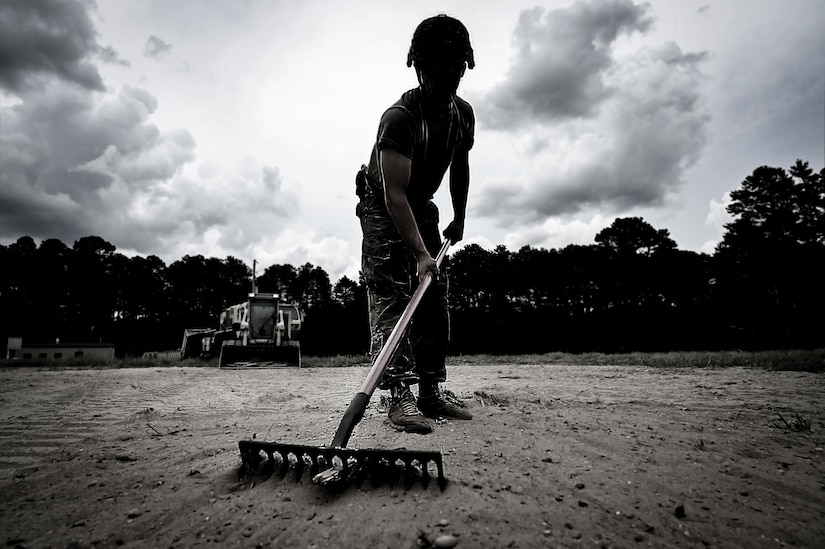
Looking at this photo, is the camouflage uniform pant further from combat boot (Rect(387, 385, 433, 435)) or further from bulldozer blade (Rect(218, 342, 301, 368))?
bulldozer blade (Rect(218, 342, 301, 368))

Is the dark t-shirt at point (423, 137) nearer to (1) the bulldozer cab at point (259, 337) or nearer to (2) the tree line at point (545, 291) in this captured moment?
(1) the bulldozer cab at point (259, 337)

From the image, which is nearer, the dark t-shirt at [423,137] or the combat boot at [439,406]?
the dark t-shirt at [423,137]

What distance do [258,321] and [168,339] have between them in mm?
43292

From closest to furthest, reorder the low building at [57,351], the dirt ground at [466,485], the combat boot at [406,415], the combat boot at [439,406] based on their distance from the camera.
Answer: the dirt ground at [466,485] → the combat boot at [406,415] → the combat boot at [439,406] → the low building at [57,351]

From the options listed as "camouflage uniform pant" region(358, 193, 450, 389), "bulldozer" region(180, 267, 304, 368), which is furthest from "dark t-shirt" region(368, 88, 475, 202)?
"bulldozer" region(180, 267, 304, 368)

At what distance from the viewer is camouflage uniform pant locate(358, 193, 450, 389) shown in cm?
244

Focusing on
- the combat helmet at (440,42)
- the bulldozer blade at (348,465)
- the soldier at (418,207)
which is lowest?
the bulldozer blade at (348,465)

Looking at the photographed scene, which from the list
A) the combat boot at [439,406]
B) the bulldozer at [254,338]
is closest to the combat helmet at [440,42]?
the combat boot at [439,406]

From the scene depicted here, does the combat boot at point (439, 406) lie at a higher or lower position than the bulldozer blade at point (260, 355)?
higher

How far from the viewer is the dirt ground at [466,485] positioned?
1111mm

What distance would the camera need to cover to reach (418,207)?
2691 millimetres

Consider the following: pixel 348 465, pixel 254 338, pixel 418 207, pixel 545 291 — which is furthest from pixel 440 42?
pixel 545 291

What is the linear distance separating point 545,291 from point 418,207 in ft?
164

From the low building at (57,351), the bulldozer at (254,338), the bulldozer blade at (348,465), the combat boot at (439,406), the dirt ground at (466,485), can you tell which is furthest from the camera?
the low building at (57,351)
